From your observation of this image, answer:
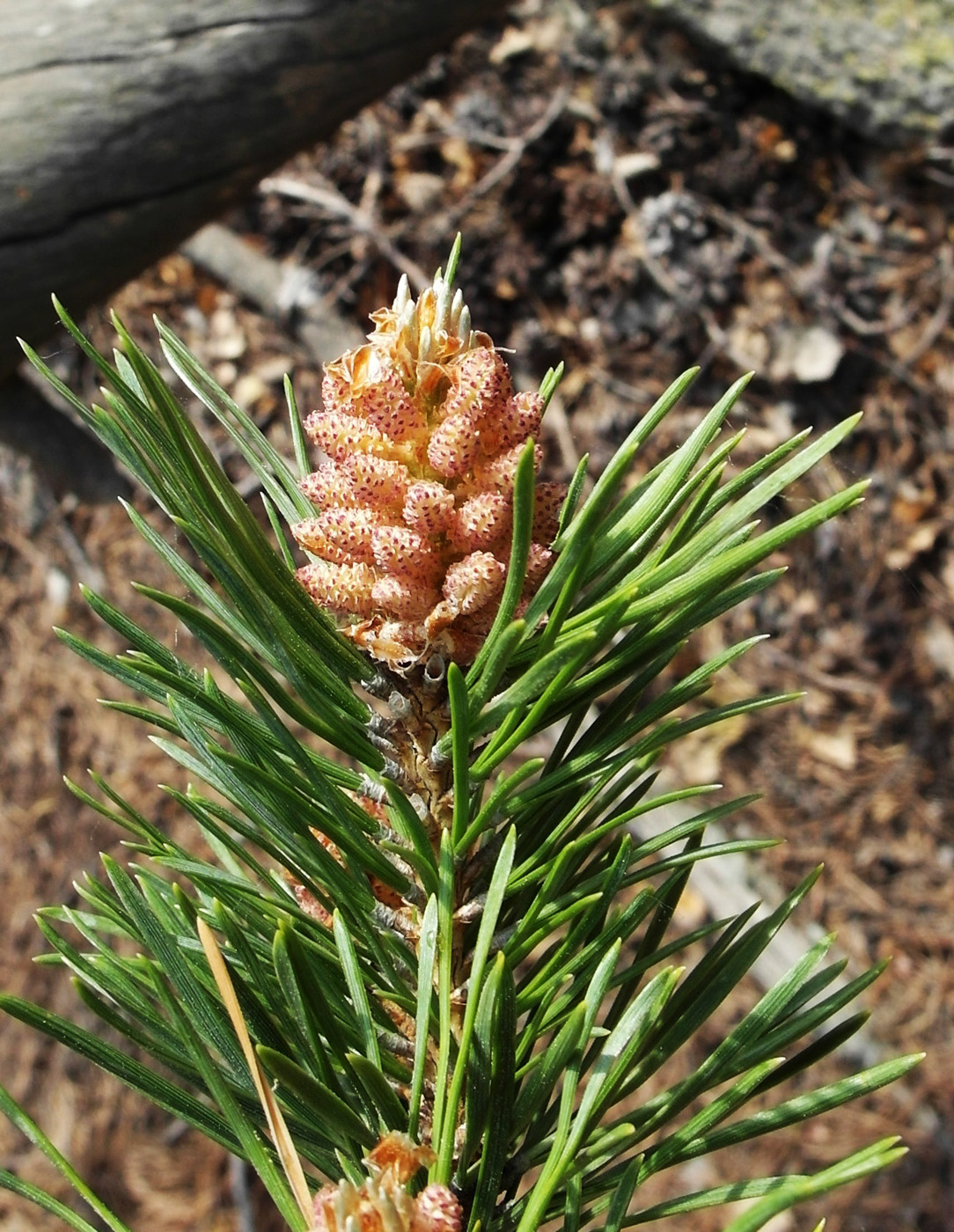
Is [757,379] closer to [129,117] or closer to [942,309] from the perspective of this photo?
Result: [942,309]

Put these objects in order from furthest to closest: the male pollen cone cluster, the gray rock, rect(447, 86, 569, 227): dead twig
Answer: rect(447, 86, 569, 227): dead twig → the gray rock → the male pollen cone cluster

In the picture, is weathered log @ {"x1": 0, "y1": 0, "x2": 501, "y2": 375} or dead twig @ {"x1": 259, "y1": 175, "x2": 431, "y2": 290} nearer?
weathered log @ {"x1": 0, "y1": 0, "x2": 501, "y2": 375}

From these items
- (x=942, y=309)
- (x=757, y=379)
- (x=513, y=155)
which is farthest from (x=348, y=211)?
(x=942, y=309)

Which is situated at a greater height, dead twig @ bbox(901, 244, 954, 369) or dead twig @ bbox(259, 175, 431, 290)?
dead twig @ bbox(259, 175, 431, 290)

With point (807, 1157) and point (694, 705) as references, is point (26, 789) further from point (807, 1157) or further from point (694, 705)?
point (807, 1157)

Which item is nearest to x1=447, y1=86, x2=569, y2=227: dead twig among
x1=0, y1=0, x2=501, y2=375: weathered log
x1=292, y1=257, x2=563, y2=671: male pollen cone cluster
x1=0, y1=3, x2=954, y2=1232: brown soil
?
x1=0, y1=3, x2=954, y2=1232: brown soil

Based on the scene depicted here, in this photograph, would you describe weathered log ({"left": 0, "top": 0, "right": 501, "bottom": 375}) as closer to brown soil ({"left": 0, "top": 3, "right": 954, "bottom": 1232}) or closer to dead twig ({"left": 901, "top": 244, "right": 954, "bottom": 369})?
brown soil ({"left": 0, "top": 3, "right": 954, "bottom": 1232})

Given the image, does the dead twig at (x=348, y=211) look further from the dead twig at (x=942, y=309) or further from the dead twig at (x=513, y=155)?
the dead twig at (x=942, y=309)

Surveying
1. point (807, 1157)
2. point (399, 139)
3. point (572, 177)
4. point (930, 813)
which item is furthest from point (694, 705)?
point (399, 139)

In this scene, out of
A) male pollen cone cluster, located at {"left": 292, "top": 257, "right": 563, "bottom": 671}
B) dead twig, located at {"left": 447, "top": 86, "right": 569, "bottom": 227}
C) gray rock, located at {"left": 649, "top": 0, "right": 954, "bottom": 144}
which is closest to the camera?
male pollen cone cluster, located at {"left": 292, "top": 257, "right": 563, "bottom": 671}
